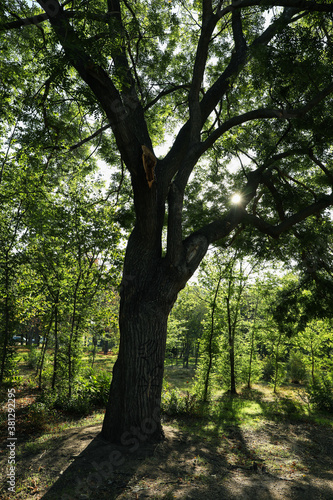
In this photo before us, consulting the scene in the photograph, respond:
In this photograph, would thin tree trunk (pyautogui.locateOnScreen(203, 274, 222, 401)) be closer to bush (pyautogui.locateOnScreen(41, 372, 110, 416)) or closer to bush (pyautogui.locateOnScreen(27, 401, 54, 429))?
bush (pyautogui.locateOnScreen(41, 372, 110, 416))

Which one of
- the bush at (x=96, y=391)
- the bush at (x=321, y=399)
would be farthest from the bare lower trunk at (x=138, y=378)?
the bush at (x=321, y=399)

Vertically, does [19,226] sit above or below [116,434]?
above

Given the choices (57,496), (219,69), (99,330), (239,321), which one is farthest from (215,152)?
(239,321)

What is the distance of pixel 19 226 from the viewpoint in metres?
7.15

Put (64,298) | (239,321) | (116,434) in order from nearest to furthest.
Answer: (116,434)
(64,298)
(239,321)

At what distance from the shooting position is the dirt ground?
9.74ft

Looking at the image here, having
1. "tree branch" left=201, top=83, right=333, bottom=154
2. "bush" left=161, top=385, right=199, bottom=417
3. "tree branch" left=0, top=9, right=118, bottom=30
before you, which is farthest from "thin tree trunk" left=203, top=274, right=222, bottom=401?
"tree branch" left=0, top=9, right=118, bottom=30

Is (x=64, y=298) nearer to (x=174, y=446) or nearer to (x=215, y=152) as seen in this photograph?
(x=174, y=446)

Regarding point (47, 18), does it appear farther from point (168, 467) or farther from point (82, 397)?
point (82, 397)

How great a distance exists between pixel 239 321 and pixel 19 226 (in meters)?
12.0

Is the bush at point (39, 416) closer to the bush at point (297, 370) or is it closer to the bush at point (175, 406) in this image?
the bush at point (175, 406)

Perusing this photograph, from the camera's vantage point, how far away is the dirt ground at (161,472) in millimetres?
2969

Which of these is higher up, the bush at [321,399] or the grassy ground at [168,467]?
the grassy ground at [168,467]

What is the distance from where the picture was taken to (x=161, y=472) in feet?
10.9
